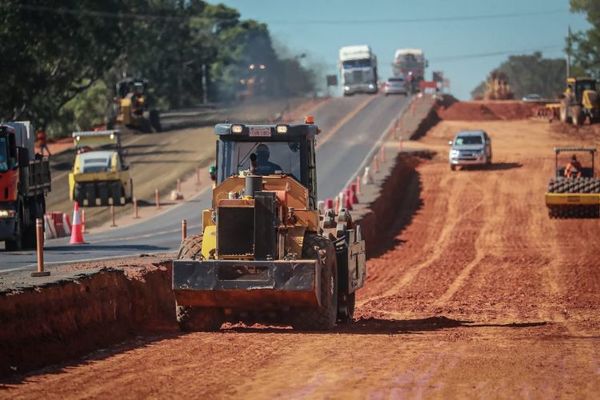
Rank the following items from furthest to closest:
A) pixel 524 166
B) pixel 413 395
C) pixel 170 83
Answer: pixel 170 83, pixel 524 166, pixel 413 395

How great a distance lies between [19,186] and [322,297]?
1546 cm

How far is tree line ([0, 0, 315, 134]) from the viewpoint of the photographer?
68125mm

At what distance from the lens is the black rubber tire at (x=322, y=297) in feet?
55.4

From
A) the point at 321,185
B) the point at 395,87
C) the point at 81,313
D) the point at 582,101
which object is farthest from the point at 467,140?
the point at 81,313

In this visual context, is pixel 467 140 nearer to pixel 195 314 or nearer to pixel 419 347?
pixel 195 314

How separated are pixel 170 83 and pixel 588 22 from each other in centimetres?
3950

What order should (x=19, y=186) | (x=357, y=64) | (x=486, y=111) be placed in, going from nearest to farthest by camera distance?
1. (x=19, y=186)
2. (x=486, y=111)
3. (x=357, y=64)

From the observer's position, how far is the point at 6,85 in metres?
67.5

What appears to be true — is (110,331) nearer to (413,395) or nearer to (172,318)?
(172,318)

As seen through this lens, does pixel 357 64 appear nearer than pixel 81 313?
No

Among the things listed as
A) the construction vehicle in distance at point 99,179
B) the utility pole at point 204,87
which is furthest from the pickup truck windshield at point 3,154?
the utility pole at point 204,87

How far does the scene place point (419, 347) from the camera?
14.8 metres

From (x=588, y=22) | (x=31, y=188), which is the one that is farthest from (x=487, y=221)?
(x=588, y=22)

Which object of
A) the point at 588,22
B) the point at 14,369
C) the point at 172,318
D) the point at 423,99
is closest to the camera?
the point at 14,369
